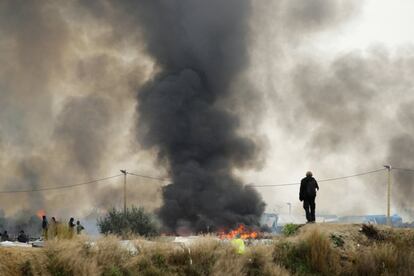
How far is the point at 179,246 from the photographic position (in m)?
16.6

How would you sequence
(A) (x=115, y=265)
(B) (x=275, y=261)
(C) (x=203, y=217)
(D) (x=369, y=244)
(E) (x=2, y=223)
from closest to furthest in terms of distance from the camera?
(A) (x=115, y=265)
(B) (x=275, y=261)
(D) (x=369, y=244)
(C) (x=203, y=217)
(E) (x=2, y=223)

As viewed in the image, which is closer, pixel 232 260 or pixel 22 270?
pixel 22 270

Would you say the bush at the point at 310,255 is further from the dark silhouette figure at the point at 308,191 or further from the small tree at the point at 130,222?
the small tree at the point at 130,222

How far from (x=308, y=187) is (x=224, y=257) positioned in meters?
7.15

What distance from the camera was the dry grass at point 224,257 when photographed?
13578 mm

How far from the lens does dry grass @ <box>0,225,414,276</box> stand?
1358 cm

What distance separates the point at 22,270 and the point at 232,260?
6028 mm

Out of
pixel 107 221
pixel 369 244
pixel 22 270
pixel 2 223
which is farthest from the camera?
pixel 2 223

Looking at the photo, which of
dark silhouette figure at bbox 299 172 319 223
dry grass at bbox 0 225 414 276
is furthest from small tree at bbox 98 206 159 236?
dry grass at bbox 0 225 414 276

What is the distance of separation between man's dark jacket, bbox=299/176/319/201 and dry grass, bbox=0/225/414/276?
2.32 meters

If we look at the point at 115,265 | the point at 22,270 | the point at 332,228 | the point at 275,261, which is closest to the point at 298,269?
the point at 275,261

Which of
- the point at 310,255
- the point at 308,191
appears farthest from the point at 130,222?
the point at 310,255

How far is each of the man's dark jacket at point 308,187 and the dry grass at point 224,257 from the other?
91.3 inches

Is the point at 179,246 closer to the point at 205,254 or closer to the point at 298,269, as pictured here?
the point at 205,254
